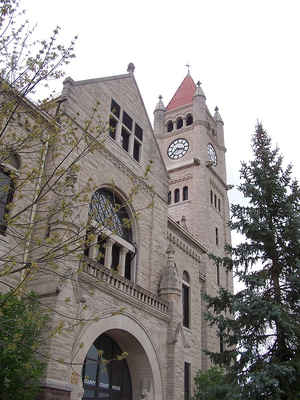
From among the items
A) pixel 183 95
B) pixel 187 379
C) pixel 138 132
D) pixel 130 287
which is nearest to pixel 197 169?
pixel 183 95

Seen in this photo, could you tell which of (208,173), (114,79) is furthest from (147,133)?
(208,173)

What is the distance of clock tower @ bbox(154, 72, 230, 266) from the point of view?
3678cm

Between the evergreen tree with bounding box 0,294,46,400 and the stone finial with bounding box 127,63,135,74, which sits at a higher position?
the stone finial with bounding box 127,63,135,74

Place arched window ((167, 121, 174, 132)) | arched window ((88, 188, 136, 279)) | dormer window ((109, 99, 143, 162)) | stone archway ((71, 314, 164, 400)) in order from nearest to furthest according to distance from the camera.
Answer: stone archway ((71, 314, 164, 400)), arched window ((88, 188, 136, 279)), dormer window ((109, 99, 143, 162)), arched window ((167, 121, 174, 132))

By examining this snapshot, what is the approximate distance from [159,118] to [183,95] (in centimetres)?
458

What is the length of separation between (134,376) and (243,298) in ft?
22.8

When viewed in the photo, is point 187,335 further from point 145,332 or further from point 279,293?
point 279,293

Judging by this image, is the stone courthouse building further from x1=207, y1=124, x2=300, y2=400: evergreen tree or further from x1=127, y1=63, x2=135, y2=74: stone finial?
x1=207, y1=124, x2=300, y2=400: evergreen tree

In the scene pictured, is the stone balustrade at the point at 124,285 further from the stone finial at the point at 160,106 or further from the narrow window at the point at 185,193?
the stone finial at the point at 160,106

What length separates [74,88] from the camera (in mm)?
19000

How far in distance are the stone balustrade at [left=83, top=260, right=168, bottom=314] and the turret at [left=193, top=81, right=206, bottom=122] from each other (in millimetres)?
26584

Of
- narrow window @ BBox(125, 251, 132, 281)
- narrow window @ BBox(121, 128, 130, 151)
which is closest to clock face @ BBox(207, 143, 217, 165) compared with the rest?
narrow window @ BBox(121, 128, 130, 151)

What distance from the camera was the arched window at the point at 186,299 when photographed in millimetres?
24013

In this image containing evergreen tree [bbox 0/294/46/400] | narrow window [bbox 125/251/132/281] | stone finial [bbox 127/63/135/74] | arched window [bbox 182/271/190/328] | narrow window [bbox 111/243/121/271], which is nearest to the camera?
evergreen tree [bbox 0/294/46/400]
